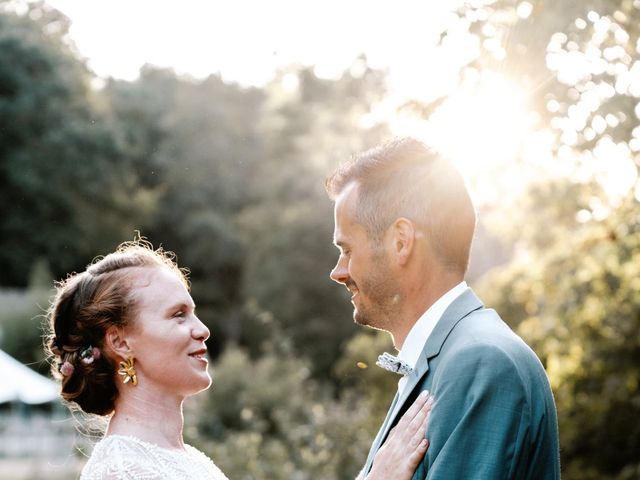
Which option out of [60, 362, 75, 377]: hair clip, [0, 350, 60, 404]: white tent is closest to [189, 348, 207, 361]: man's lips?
[60, 362, 75, 377]: hair clip

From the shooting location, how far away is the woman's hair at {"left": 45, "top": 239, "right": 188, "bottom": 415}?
3.11 meters

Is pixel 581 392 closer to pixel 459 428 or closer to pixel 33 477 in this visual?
pixel 33 477

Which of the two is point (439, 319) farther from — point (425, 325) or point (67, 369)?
point (67, 369)

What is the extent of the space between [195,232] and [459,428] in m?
33.6

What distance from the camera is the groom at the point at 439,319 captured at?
216 centimetres

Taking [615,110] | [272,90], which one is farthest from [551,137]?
[272,90]

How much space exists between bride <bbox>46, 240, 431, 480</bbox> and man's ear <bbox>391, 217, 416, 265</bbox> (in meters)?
0.88

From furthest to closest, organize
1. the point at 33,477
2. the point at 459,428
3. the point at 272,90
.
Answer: the point at 272,90
the point at 33,477
the point at 459,428

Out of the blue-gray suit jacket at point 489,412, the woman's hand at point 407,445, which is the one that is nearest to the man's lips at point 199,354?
the woman's hand at point 407,445

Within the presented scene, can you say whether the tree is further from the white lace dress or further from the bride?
the white lace dress

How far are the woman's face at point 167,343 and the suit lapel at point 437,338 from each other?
84 centimetres

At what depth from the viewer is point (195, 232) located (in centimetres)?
3538

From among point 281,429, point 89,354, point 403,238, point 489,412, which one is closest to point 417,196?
point 403,238

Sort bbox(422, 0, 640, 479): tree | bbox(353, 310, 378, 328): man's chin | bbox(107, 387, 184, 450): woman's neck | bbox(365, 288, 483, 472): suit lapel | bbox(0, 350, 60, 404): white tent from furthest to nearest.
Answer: bbox(0, 350, 60, 404): white tent
bbox(422, 0, 640, 479): tree
bbox(107, 387, 184, 450): woman's neck
bbox(353, 310, 378, 328): man's chin
bbox(365, 288, 483, 472): suit lapel
